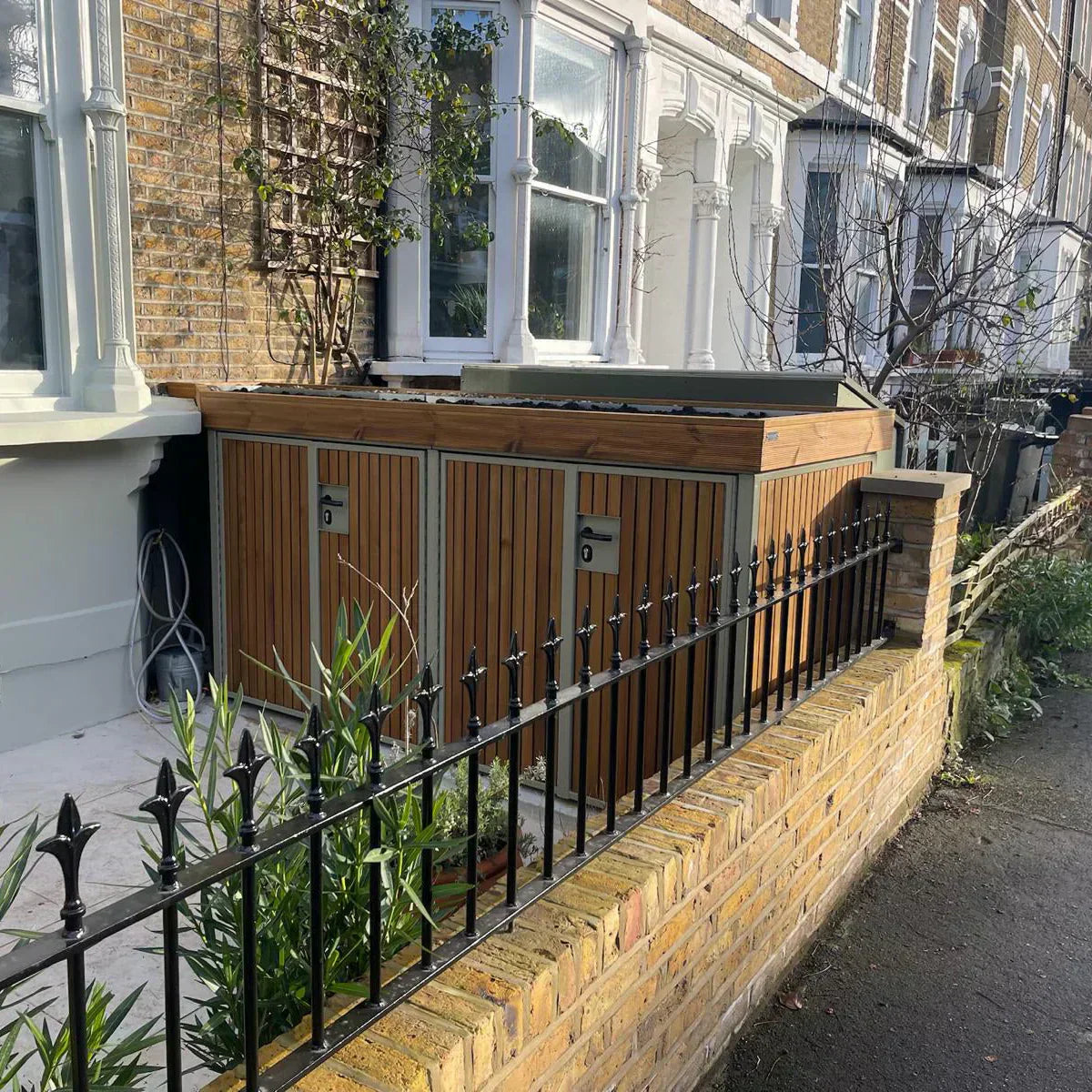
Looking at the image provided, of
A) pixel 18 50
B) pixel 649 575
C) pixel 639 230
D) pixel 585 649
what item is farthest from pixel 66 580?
pixel 639 230

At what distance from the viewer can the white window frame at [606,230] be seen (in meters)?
8.23

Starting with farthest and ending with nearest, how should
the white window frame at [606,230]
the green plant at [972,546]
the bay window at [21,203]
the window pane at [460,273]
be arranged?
the white window frame at [606,230] → the window pane at [460,273] → the green plant at [972,546] → the bay window at [21,203]

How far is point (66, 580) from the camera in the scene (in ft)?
16.9

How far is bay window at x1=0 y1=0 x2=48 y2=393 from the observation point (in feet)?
16.1

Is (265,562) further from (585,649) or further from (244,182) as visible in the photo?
(585,649)

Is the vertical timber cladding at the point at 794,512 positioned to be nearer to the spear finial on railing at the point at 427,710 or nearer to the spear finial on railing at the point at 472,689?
the spear finial on railing at the point at 472,689

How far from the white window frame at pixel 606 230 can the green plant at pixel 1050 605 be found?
3.59m

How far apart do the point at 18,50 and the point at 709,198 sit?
6.99 metres

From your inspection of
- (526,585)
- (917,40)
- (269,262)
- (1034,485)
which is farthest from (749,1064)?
(917,40)

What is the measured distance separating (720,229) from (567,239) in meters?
3.74

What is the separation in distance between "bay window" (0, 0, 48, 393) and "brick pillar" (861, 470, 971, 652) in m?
3.97

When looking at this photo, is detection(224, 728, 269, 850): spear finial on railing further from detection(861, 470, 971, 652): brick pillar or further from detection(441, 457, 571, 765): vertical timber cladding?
detection(861, 470, 971, 652): brick pillar

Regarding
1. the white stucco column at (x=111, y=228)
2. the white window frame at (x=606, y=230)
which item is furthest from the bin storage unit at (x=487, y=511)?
the white window frame at (x=606, y=230)

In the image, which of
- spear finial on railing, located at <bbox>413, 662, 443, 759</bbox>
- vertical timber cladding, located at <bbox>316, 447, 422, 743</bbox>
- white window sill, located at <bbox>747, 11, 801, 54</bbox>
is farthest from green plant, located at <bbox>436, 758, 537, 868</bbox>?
white window sill, located at <bbox>747, 11, 801, 54</bbox>
